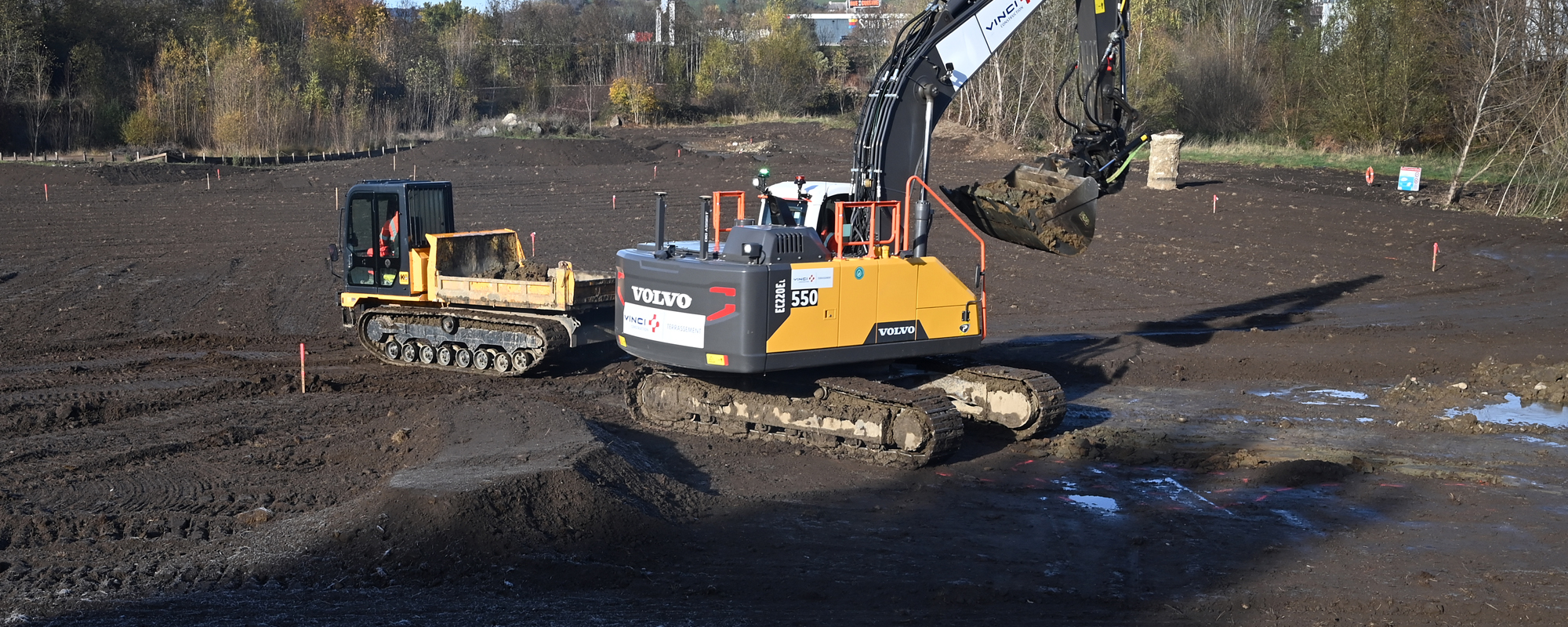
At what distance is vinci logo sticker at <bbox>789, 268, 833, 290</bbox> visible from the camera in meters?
9.91

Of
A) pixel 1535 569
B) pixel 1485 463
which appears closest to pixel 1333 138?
pixel 1485 463

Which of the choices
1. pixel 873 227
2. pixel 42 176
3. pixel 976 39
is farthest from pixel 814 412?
pixel 42 176

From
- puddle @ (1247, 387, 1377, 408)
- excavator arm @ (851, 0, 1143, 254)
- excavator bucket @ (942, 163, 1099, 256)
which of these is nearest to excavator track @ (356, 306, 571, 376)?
excavator arm @ (851, 0, 1143, 254)

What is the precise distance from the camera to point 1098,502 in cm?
909

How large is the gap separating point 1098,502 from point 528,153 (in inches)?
1610

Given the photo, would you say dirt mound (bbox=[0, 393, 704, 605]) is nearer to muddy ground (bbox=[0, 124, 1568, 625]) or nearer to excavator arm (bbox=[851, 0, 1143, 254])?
muddy ground (bbox=[0, 124, 1568, 625])

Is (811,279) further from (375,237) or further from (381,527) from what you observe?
(375,237)

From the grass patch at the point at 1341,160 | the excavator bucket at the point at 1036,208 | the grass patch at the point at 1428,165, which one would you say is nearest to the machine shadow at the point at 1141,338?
the excavator bucket at the point at 1036,208

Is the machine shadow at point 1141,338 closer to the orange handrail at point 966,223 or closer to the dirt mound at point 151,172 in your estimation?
the orange handrail at point 966,223

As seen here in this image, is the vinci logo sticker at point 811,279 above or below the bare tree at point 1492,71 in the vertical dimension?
below

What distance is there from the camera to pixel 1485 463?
32.9 feet

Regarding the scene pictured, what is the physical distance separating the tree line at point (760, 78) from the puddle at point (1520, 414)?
10.7 m

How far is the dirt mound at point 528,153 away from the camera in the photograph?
148 ft


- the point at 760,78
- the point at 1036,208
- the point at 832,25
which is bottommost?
the point at 1036,208
